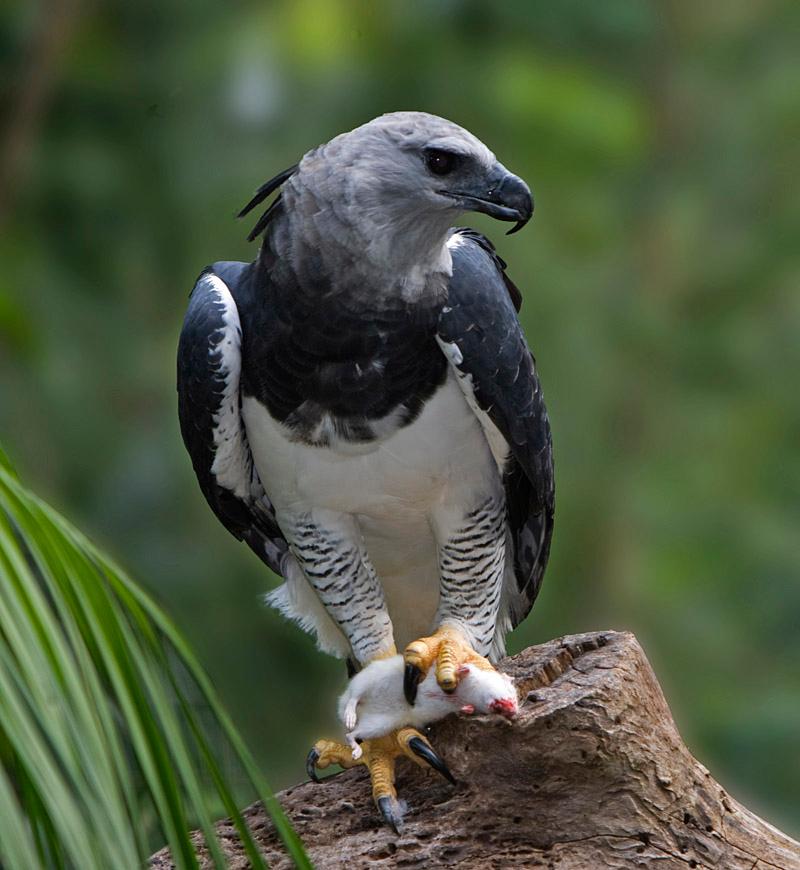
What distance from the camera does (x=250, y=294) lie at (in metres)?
3.63

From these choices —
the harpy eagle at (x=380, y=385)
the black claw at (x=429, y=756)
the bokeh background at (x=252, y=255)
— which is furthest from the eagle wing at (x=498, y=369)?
the bokeh background at (x=252, y=255)

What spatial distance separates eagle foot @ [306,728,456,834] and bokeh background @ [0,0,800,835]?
3.99 m

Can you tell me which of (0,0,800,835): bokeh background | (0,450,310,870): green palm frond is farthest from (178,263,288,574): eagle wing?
(0,0,800,835): bokeh background

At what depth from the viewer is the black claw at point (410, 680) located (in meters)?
3.49

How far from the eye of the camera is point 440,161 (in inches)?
134

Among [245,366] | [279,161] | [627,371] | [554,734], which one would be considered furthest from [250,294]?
[627,371]

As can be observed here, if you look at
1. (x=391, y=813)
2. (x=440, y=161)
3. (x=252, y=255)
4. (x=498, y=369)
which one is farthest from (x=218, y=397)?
(x=252, y=255)

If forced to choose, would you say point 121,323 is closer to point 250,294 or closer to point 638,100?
point 638,100

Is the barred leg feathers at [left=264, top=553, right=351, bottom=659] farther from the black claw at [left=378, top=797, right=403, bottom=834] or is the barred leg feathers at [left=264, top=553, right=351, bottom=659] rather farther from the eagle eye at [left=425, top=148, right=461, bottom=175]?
the eagle eye at [left=425, top=148, right=461, bottom=175]

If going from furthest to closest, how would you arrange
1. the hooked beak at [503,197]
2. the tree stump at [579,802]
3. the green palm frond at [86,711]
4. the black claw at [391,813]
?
the hooked beak at [503,197], the black claw at [391,813], the tree stump at [579,802], the green palm frond at [86,711]

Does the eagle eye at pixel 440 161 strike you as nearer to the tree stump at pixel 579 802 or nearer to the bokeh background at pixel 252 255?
the tree stump at pixel 579 802

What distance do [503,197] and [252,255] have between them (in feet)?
12.9

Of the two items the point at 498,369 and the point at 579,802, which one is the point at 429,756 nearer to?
the point at 579,802

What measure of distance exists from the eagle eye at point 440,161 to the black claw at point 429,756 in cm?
145
